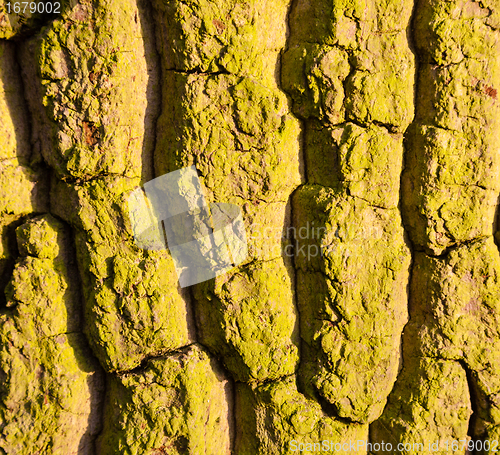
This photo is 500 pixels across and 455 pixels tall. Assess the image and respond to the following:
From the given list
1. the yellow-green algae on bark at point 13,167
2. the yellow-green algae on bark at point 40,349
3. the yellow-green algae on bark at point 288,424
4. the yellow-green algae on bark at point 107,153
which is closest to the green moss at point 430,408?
the yellow-green algae on bark at point 288,424

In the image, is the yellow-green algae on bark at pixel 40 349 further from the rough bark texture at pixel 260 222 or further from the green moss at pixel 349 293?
the green moss at pixel 349 293

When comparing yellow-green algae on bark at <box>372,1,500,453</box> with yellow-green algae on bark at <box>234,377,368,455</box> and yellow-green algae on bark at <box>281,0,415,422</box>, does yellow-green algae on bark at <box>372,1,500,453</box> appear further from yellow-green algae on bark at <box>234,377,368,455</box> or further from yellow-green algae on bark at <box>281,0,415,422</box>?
yellow-green algae on bark at <box>234,377,368,455</box>

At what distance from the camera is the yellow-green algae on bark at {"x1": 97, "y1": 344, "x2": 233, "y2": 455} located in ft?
4.14

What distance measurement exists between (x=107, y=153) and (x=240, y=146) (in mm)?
431

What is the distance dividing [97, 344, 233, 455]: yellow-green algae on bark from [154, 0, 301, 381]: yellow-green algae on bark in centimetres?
12

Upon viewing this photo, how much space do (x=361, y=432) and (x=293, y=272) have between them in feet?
2.10

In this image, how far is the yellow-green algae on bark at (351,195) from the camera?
120cm

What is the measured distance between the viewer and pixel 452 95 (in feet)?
3.95

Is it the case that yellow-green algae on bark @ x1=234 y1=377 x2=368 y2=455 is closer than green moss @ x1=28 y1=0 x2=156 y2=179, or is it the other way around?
green moss @ x1=28 y1=0 x2=156 y2=179

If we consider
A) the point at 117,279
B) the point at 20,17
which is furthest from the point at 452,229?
the point at 20,17

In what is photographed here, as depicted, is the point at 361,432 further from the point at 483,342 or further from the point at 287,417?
the point at 483,342

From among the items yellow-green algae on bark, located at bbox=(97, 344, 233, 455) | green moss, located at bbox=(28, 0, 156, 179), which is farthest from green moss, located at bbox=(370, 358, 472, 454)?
green moss, located at bbox=(28, 0, 156, 179)

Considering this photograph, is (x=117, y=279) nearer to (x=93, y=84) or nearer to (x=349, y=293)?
(x=93, y=84)

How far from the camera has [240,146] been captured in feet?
3.96
